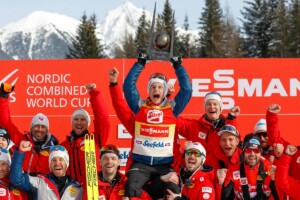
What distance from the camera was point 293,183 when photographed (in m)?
6.76

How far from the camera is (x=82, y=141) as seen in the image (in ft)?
24.3

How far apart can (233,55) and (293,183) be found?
141 ft

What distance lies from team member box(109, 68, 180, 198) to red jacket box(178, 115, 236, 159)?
57 cm

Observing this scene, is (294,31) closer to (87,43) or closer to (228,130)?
(87,43)

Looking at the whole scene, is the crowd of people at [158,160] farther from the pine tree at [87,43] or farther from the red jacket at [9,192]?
the pine tree at [87,43]

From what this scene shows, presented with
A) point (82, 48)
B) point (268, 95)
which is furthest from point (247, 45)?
point (268, 95)

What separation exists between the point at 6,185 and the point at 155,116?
1.94 m

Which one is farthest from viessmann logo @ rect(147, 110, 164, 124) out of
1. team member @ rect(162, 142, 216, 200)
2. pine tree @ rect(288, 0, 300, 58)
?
pine tree @ rect(288, 0, 300, 58)

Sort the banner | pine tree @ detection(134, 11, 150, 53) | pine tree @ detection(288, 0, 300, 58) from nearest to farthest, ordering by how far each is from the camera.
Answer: the banner < pine tree @ detection(288, 0, 300, 58) < pine tree @ detection(134, 11, 150, 53)

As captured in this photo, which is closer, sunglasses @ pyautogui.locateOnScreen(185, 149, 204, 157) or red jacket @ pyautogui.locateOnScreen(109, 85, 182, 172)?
sunglasses @ pyautogui.locateOnScreen(185, 149, 204, 157)

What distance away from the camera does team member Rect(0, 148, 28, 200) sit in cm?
659

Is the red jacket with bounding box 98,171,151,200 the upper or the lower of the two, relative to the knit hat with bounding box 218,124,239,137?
lower

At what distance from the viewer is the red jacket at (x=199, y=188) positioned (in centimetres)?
656

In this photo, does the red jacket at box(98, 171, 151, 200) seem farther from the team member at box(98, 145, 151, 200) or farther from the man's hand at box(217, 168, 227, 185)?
the man's hand at box(217, 168, 227, 185)
